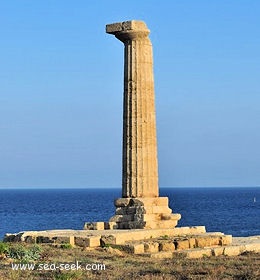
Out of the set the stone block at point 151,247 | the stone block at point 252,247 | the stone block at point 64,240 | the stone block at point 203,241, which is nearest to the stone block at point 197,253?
the stone block at point 151,247

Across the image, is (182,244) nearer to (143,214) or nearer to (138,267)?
(143,214)

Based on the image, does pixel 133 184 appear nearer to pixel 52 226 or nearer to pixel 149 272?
pixel 149 272

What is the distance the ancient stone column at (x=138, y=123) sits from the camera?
1053 inches

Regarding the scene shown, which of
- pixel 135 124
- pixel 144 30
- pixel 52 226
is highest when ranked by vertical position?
pixel 144 30

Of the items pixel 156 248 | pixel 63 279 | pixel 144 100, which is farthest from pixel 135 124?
pixel 63 279

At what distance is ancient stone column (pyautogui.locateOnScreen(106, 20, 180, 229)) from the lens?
87.8 feet

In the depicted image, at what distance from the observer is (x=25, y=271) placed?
1606 cm

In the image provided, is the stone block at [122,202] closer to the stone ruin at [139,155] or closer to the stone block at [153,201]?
the stone ruin at [139,155]

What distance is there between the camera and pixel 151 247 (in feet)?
69.9

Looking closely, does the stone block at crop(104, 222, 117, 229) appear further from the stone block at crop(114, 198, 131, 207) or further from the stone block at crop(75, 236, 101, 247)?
the stone block at crop(75, 236, 101, 247)

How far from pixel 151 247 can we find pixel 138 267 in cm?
383

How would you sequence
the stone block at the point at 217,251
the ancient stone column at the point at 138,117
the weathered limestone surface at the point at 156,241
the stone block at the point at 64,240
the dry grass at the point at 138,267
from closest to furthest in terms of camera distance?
1. the dry grass at the point at 138,267
2. the weathered limestone surface at the point at 156,241
3. the stone block at the point at 64,240
4. the stone block at the point at 217,251
5. the ancient stone column at the point at 138,117

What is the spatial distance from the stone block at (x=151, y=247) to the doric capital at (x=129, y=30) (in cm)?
838

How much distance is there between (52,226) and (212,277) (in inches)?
2160
